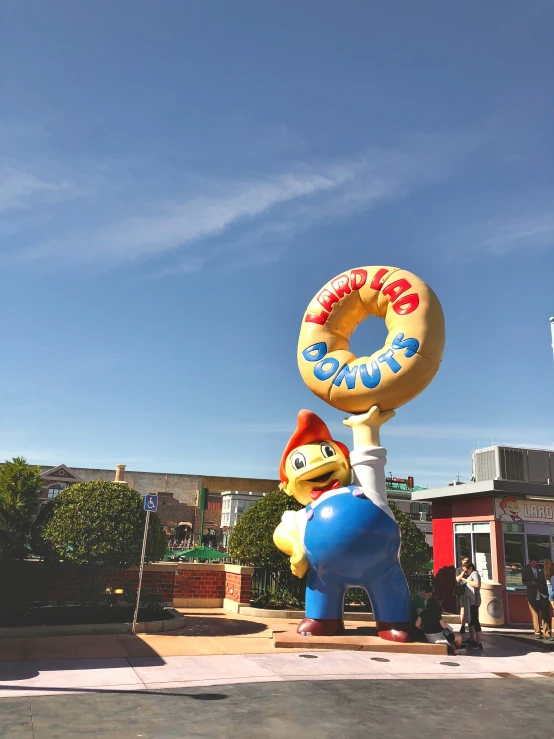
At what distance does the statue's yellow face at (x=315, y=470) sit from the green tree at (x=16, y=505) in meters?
5.75

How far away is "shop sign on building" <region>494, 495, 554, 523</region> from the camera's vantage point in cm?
1623

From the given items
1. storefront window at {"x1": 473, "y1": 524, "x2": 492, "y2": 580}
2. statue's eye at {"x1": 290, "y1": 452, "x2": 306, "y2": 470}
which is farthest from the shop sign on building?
statue's eye at {"x1": 290, "y1": 452, "x2": 306, "y2": 470}

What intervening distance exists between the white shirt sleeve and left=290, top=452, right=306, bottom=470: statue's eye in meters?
0.91

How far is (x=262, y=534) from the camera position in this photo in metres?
15.7

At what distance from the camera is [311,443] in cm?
1180

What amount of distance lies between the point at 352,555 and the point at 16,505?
7172mm

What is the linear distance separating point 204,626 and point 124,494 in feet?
10.9

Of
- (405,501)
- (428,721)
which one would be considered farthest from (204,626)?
(405,501)

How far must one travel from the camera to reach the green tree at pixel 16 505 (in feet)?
41.5

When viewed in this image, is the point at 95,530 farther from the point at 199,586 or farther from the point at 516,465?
the point at 516,465

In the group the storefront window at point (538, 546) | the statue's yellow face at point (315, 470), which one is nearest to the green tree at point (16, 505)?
the statue's yellow face at point (315, 470)

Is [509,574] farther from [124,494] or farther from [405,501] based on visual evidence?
[405,501]

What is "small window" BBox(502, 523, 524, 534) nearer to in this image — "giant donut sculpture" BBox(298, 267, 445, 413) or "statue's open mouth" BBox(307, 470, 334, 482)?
"giant donut sculpture" BBox(298, 267, 445, 413)

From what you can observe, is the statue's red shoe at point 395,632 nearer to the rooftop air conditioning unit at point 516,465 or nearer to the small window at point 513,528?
the small window at point 513,528
